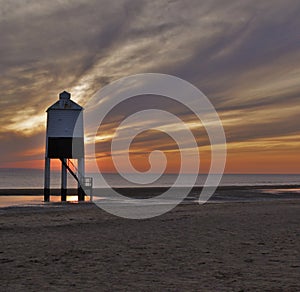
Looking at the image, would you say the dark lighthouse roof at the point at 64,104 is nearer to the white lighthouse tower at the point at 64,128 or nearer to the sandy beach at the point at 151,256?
the white lighthouse tower at the point at 64,128

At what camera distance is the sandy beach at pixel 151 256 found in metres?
8.15

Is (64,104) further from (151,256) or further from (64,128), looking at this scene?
(151,256)

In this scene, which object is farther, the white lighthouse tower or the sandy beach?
the white lighthouse tower

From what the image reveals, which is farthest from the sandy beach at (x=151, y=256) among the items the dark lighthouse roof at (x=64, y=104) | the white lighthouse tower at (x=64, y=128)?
the dark lighthouse roof at (x=64, y=104)

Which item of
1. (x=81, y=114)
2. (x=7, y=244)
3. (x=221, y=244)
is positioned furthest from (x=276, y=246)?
(x=81, y=114)

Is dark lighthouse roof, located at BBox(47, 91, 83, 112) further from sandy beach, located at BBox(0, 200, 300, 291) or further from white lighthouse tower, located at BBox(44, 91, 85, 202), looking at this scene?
sandy beach, located at BBox(0, 200, 300, 291)

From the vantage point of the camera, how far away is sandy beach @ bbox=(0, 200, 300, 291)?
815cm

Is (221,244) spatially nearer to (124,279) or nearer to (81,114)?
(124,279)

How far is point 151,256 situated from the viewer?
10.8 metres

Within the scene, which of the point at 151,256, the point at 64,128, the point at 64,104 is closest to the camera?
the point at 151,256

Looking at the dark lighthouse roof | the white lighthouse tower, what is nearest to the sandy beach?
the white lighthouse tower

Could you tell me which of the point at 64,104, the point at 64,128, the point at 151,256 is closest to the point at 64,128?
the point at 64,128

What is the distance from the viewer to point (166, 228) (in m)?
16.5

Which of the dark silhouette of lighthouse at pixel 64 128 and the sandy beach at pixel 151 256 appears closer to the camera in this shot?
the sandy beach at pixel 151 256
